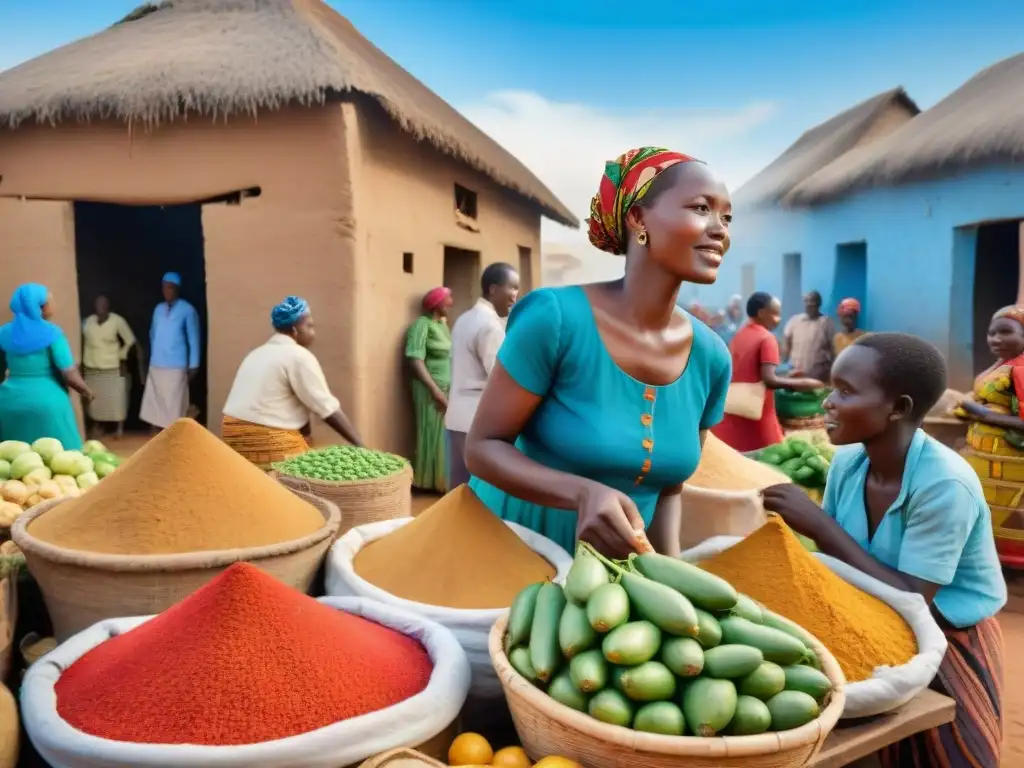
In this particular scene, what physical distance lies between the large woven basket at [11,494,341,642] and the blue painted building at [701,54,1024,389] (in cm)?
913

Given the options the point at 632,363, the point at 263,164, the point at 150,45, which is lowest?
the point at 632,363

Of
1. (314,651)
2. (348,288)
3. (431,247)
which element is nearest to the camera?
(314,651)

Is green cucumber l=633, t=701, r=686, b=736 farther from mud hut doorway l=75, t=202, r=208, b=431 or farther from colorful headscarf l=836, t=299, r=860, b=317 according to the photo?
colorful headscarf l=836, t=299, r=860, b=317

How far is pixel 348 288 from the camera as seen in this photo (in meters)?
5.01

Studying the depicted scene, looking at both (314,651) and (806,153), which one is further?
(806,153)

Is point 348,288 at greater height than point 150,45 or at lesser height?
lesser

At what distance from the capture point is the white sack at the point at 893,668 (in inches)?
44.5

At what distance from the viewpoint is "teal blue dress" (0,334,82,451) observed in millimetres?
4129

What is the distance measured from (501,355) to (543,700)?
0.67 metres

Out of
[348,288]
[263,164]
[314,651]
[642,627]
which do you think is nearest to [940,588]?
[642,627]

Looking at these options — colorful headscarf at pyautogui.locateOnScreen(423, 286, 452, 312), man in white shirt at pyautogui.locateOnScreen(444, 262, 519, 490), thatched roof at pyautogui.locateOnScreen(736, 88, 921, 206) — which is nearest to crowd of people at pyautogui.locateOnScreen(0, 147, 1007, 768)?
man in white shirt at pyautogui.locateOnScreen(444, 262, 519, 490)

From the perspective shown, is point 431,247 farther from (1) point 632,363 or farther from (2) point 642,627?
(2) point 642,627

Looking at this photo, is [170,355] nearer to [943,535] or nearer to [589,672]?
[943,535]

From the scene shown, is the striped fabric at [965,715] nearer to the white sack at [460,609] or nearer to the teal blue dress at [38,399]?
the white sack at [460,609]
